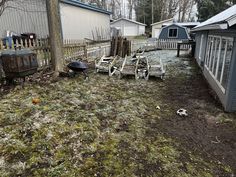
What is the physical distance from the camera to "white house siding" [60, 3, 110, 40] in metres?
13.2

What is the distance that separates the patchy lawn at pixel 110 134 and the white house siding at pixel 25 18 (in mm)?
7785

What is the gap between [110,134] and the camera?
371 cm

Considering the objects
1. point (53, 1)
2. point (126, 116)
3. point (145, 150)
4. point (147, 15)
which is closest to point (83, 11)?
point (53, 1)

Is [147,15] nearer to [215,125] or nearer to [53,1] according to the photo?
[53,1]

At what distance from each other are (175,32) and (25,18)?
14081 mm

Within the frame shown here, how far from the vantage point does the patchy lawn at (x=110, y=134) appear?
113 inches

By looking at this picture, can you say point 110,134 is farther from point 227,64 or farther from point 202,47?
point 202,47

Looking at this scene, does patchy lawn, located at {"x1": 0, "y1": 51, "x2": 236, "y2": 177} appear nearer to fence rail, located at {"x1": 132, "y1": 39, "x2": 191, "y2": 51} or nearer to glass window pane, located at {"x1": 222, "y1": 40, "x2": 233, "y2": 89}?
glass window pane, located at {"x1": 222, "y1": 40, "x2": 233, "y2": 89}

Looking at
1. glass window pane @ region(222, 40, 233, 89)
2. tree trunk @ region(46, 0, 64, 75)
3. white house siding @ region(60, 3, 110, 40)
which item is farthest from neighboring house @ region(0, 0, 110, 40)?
glass window pane @ region(222, 40, 233, 89)

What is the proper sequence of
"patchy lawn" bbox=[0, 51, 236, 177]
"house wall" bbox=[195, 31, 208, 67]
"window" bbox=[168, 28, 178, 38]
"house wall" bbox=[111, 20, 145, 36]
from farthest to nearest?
"house wall" bbox=[111, 20, 145, 36]
"window" bbox=[168, 28, 178, 38]
"house wall" bbox=[195, 31, 208, 67]
"patchy lawn" bbox=[0, 51, 236, 177]

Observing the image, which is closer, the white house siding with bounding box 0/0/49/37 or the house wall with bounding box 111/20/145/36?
the white house siding with bounding box 0/0/49/37

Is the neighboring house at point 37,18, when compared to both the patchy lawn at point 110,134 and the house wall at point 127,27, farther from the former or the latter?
the house wall at point 127,27

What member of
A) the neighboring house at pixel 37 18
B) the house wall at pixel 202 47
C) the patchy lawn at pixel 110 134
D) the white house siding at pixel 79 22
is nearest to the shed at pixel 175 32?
the white house siding at pixel 79 22

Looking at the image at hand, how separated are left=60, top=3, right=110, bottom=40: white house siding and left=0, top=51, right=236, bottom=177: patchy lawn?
840 cm
